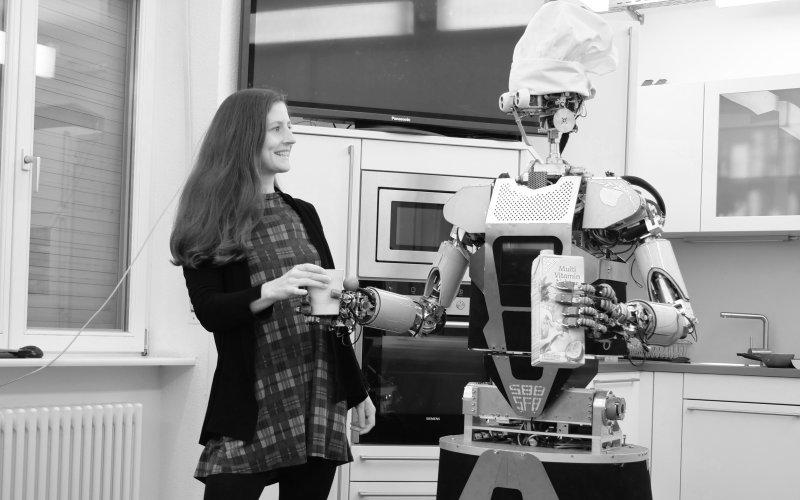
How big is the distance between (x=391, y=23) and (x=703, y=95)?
1.66 m

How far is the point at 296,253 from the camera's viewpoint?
1.94 meters

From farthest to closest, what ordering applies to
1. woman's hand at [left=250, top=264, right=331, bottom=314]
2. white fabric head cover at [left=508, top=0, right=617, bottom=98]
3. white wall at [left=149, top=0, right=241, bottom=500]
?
white wall at [left=149, top=0, right=241, bottom=500] < white fabric head cover at [left=508, top=0, right=617, bottom=98] < woman's hand at [left=250, top=264, right=331, bottom=314]

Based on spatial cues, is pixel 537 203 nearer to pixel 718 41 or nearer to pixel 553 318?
pixel 553 318

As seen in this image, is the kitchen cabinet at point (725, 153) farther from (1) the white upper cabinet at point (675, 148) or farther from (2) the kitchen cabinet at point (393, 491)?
(2) the kitchen cabinet at point (393, 491)

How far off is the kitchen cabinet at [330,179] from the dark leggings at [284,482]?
1.34 m

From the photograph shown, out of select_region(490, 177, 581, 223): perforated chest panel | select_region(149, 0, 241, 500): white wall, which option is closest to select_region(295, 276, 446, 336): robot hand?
select_region(490, 177, 581, 223): perforated chest panel

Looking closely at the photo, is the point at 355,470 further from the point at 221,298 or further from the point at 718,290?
the point at 718,290

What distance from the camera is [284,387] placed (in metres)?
1.85

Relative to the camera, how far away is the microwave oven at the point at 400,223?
3189mm

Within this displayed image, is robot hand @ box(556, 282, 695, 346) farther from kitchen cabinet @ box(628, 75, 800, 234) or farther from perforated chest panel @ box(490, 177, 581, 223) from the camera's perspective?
kitchen cabinet @ box(628, 75, 800, 234)

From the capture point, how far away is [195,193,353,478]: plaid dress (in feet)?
5.91

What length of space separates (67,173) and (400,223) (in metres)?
1.13

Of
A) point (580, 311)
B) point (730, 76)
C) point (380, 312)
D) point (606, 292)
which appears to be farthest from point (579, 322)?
point (730, 76)

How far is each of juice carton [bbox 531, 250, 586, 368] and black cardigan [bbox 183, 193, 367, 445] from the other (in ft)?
1.30
